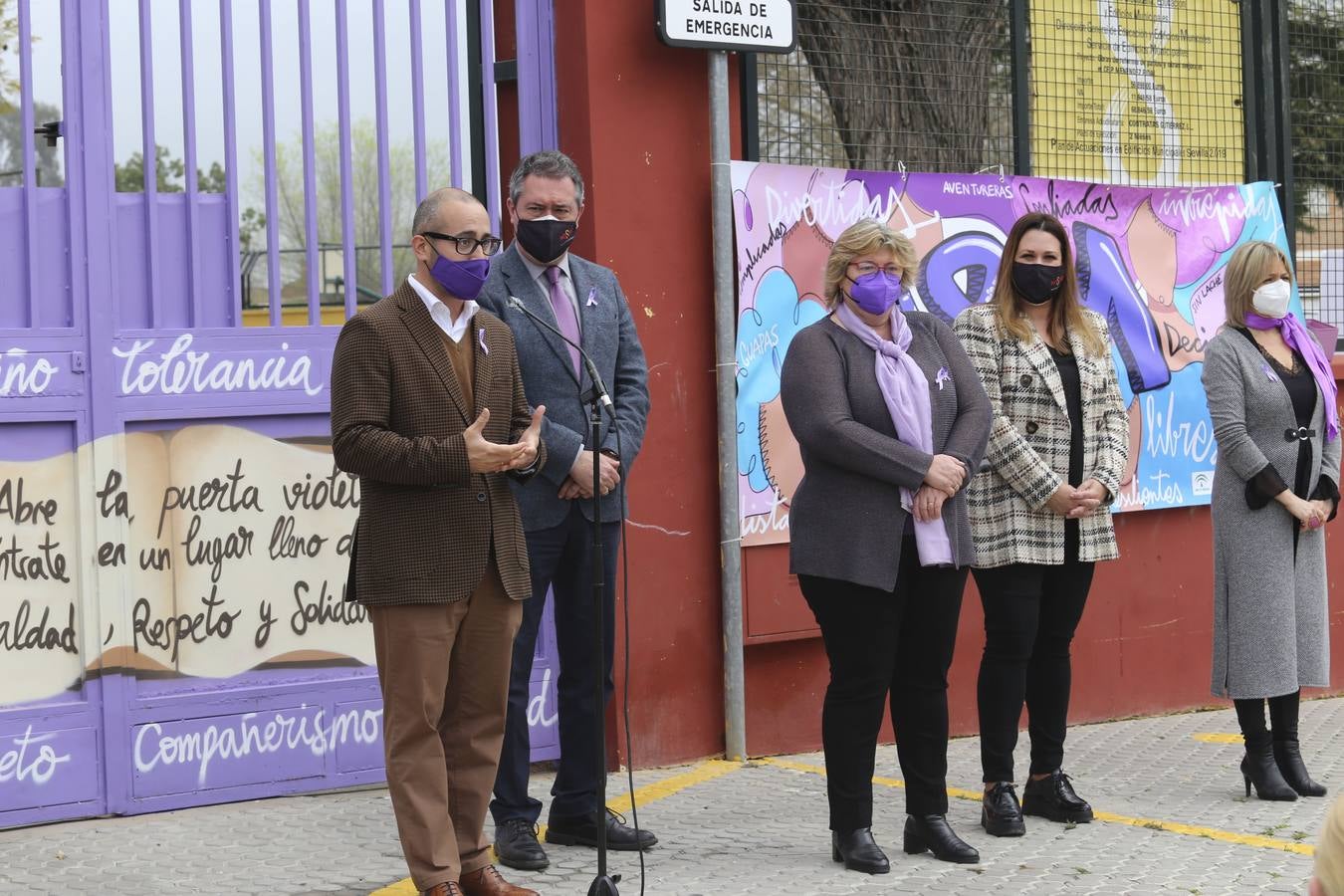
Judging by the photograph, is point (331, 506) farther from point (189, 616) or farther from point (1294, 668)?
point (1294, 668)

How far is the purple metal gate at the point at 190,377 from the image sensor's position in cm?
584

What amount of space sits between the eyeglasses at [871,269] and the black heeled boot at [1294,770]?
8.20 ft

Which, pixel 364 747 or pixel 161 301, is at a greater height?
pixel 161 301

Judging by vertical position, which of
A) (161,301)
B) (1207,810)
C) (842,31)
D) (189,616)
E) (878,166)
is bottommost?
(1207,810)

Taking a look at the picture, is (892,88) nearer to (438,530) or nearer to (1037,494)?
(1037,494)

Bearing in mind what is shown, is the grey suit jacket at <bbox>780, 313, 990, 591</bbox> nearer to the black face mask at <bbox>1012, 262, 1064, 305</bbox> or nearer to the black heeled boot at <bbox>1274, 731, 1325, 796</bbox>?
the black face mask at <bbox>1012, 262, 1064, 305</bbox>

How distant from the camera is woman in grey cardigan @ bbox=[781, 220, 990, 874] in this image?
5.24 meters

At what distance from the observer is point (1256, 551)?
6402mm

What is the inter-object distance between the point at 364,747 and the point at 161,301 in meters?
1.77

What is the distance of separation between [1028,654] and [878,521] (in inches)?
38.5

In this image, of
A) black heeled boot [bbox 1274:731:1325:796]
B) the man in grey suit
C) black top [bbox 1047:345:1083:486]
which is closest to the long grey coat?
black heeled boot [bbox 1274:731:1325:796]

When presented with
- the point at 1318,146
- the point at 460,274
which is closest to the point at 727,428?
the point at 460,274

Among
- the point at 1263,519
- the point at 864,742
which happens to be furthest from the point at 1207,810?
the point at 864,742

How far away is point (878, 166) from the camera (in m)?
7.68
